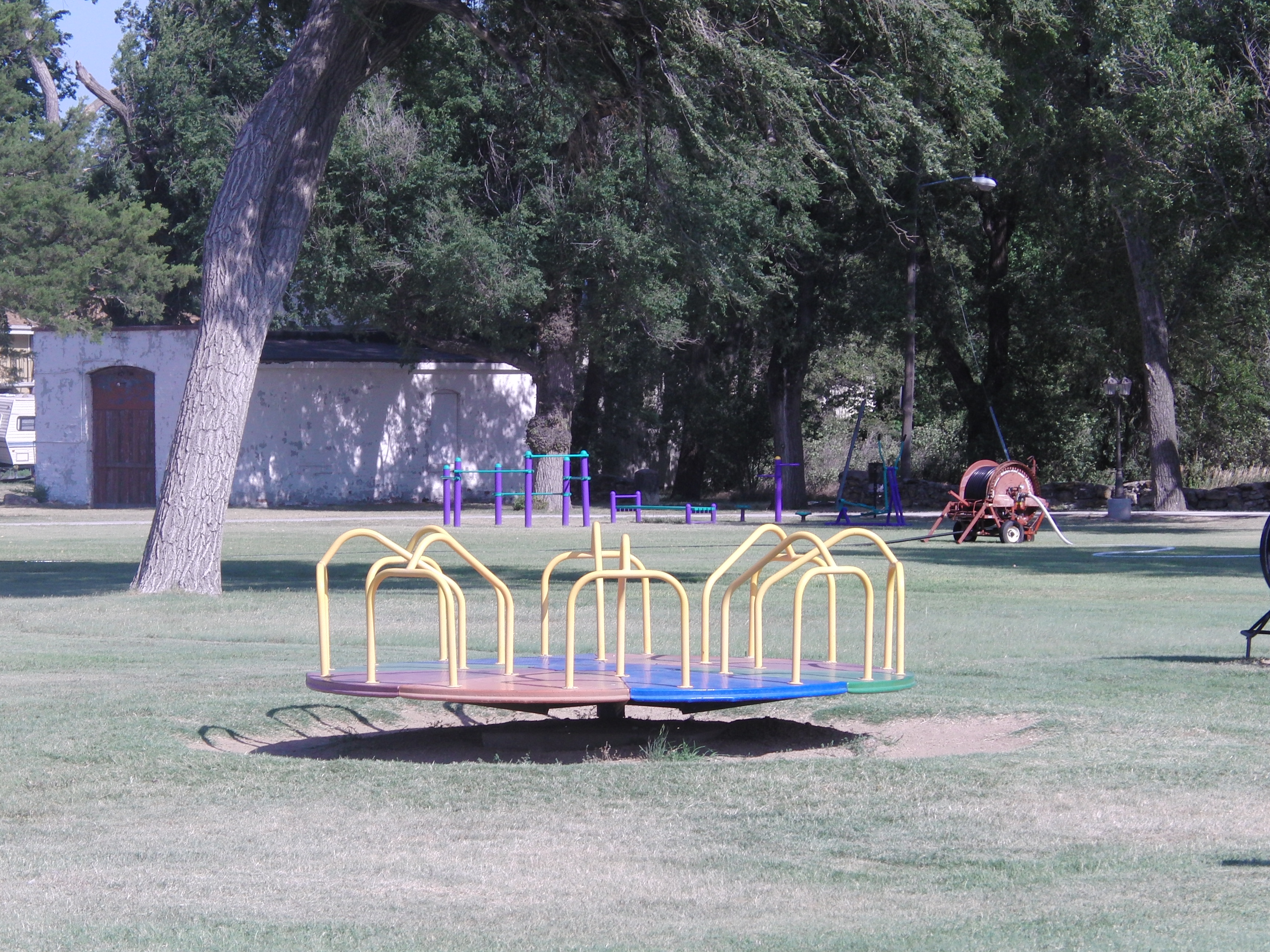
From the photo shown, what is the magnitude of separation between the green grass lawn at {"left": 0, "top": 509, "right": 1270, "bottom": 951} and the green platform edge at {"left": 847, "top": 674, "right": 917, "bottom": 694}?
0.40m

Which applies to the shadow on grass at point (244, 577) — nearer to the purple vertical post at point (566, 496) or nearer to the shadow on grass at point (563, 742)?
the shadow on grass at point (563, 742)

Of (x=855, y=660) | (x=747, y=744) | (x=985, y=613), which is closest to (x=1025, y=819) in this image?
(x=747, y=744)

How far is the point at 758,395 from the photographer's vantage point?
50.0 m

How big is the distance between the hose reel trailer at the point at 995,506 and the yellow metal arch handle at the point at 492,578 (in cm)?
2204

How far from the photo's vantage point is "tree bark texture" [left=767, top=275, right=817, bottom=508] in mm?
43688

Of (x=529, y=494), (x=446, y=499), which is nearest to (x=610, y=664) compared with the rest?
(x=446, y=499)

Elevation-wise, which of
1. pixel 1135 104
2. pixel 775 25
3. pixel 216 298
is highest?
pixel 1135 104

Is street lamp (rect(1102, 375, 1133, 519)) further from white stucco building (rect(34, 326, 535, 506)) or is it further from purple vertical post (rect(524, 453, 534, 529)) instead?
white stucco building (rect(34, 326, 535, 506))

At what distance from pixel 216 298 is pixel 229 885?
45.5ft

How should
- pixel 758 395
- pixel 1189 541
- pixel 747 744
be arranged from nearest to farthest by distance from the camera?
pixel 747 744, pixel 1189 541, pixel 758 395

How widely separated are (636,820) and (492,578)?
228 cm

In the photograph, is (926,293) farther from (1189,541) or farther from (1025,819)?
(1025,819)

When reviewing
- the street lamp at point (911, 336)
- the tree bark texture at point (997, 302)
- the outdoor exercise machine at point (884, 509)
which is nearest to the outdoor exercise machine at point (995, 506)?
the outdoor exercise machine at point (884, 509)

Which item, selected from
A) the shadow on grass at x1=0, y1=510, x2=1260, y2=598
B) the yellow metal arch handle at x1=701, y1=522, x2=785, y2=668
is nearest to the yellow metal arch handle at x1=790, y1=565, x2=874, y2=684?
the yellow metal arch handle at x1=701, y1=522, x2=785, y2=668
